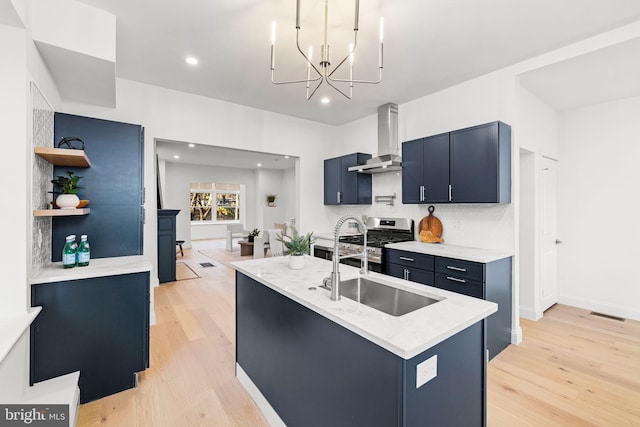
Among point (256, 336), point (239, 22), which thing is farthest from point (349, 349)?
point (239, 22)

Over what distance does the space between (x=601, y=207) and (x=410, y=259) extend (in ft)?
8.72

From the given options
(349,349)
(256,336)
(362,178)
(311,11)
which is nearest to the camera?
(349,349)

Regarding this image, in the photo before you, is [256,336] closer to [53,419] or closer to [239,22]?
[53,419]

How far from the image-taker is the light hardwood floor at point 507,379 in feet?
6.20

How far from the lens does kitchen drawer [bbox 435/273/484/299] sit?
2.60 m

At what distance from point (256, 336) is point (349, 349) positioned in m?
0.99

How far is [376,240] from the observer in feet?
12.8

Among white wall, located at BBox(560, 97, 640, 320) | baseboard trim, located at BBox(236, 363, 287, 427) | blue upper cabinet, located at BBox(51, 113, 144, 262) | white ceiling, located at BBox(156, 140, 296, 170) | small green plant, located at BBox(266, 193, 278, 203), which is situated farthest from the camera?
small green plant, located at BBox(266, 193, 278, 203)

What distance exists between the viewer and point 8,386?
4.84ft

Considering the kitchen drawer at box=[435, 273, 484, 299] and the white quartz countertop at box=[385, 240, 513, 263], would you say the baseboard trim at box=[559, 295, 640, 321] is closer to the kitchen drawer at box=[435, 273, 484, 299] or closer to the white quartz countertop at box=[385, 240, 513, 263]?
the white quartz countertop at box=[385, 240, 513, 263]

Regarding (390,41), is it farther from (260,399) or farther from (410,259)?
(260,399)

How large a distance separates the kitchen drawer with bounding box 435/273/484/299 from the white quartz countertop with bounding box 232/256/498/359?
1291mm

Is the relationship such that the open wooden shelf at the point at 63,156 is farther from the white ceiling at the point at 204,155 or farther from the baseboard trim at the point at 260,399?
the white ceiling at the point at 204,155

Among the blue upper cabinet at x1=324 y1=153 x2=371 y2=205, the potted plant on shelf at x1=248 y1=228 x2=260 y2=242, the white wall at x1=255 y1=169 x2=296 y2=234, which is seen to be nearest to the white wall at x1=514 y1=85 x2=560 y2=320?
the blue upper cabinet at x1=324 y1=153 x2=371 y2=205
